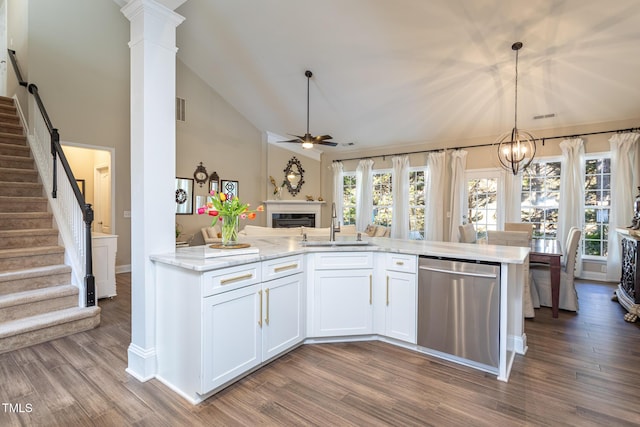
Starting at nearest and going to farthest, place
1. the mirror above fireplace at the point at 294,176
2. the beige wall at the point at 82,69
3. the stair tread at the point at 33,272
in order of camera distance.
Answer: the stair tread at the point at 33,272
the beige wall at the point at 82,69
the mirror above fireplace at the point at 294,176

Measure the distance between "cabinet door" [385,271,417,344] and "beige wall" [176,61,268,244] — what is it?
17.6ft

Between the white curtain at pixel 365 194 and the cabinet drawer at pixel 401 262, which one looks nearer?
the cabinet drawer at pixel 401 262

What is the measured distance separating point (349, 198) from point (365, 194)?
0.62 m

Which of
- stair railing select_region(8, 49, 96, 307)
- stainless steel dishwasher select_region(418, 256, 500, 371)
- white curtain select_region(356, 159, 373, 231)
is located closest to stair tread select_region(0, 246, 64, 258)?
stair railing select_region(8, 49, 96, 307)

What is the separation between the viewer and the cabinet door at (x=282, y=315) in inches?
97.2

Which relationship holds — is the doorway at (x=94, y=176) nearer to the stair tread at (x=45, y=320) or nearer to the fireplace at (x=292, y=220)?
the fireplace at (x=292, y=220)

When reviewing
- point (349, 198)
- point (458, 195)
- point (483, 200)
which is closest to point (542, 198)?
point (483, 200)

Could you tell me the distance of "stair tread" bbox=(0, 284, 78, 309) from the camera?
9.64 feet

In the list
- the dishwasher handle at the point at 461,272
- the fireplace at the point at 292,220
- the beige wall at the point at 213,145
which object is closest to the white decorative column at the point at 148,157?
the dishwasher handle at the point at 461,272

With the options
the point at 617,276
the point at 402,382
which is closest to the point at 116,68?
the point at 402,382

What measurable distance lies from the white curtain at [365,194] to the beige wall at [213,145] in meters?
2.42

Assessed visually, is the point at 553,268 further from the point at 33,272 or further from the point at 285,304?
the point at 33,272

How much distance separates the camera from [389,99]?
6066mm

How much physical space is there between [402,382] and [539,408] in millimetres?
834
